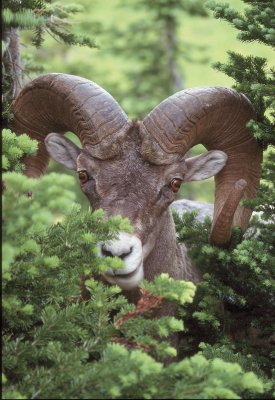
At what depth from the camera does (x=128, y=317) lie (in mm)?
4281

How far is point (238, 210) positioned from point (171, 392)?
3.95m

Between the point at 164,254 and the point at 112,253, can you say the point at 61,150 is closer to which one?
the point at 164,254

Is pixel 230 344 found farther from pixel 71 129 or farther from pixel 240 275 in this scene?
pixel 71 129

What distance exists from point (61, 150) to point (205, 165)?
1.51 m

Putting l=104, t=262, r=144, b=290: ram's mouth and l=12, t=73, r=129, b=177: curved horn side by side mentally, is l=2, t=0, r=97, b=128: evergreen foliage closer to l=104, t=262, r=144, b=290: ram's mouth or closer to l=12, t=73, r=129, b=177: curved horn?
l=12, t=73, r=129, b=177: curved horn

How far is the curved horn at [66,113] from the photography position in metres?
6.59

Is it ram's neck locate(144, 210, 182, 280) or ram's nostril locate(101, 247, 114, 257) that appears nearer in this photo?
ram's nostril locate(101, 247, 114, 257)

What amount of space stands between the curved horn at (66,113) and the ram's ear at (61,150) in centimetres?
17

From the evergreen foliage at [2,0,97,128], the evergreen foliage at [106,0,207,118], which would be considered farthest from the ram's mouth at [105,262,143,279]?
the evergreen foliage at [106,0,207,118]

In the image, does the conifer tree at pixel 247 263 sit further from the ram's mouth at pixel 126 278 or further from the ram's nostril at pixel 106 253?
the ram's nostril at pixel 106 253

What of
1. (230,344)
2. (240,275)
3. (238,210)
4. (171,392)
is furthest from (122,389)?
(238,210)

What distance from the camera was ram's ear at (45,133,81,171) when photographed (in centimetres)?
711

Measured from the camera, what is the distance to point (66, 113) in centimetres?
710

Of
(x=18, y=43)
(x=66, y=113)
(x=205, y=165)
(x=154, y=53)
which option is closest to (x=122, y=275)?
(x=205, y=165)
